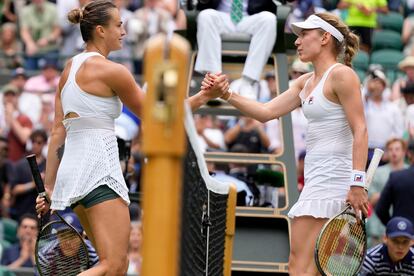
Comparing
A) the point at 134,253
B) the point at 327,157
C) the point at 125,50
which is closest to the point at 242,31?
the point at 134,253

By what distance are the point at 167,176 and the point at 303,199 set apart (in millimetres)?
3286

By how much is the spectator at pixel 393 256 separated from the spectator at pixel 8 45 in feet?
29.8

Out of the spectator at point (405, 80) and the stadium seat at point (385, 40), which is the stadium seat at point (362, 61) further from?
the stadium seat at point (385, 40)

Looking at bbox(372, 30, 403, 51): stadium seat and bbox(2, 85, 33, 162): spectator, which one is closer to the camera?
bbox(2, 85, 33, 162): spectator

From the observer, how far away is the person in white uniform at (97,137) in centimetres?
696

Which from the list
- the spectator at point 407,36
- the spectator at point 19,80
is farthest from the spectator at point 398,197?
the spectator at point 407,36

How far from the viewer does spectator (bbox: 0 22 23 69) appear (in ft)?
58.1

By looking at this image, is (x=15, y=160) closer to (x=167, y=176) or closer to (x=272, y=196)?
(x=272, y=196)

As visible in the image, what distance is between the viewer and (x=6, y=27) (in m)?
18.2

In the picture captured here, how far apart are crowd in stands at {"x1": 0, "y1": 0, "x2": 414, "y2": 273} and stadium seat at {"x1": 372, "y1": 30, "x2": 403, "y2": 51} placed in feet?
0.15

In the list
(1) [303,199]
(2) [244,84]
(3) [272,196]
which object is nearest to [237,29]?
(2) [244,84]

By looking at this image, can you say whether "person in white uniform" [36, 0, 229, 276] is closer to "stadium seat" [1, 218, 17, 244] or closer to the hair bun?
the hair bun

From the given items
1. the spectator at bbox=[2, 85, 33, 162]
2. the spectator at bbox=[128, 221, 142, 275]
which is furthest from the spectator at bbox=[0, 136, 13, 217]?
the spectator at bbox=[128, 221, 142, 275]

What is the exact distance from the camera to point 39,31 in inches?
695
